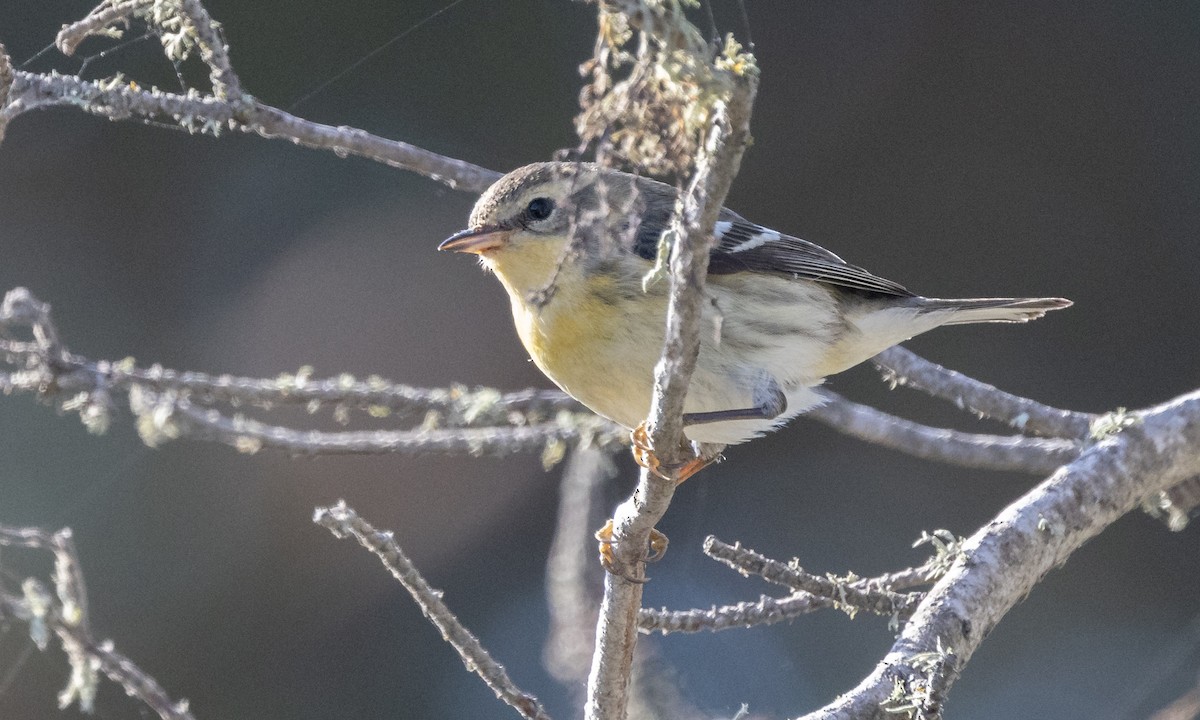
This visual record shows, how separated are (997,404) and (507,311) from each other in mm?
2225

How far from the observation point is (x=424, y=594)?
1607mm

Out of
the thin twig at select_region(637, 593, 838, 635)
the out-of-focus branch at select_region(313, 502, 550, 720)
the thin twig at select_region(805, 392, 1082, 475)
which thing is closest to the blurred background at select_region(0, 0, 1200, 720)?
the thin twig at select_region(805, 392, 1082, 475)

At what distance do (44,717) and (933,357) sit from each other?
3.37 m

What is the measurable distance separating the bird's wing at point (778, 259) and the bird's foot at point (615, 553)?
53cm

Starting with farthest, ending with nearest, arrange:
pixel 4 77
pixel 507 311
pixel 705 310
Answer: pixel 507 311 < pixel 705 310 < pixel 4 77

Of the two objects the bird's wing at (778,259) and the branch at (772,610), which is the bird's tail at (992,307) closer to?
the bird's wing at (778,259)

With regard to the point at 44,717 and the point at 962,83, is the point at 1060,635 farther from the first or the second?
the point at 44,717

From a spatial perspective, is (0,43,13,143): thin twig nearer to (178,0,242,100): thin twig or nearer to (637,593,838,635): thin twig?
(178,0,242,100): thin twig

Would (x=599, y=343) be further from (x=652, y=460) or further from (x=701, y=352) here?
(x=652, y=460)

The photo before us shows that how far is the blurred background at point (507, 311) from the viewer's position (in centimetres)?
408

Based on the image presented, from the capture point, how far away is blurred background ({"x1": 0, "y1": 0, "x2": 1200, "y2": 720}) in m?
4.08

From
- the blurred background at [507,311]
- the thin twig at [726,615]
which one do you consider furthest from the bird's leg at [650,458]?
the blurred background at [507,311]

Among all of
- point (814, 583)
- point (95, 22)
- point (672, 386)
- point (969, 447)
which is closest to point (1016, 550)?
point (814, 583)

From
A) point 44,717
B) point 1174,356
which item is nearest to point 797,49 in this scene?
point 1174,356
